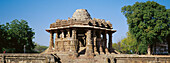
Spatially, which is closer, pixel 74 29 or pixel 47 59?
pixel 47 59

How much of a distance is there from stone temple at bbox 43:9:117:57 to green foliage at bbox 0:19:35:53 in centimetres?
1272

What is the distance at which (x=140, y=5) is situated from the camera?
84.4 ft

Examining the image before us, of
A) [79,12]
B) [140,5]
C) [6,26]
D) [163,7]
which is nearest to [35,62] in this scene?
[79,12]

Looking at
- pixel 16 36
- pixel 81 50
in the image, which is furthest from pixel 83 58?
pixel 16 36

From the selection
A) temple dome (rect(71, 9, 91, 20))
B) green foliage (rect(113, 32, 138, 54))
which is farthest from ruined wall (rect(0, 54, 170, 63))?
green foliage (rect(113, 32, 138, 54))

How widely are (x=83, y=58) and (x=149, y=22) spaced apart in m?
12.4

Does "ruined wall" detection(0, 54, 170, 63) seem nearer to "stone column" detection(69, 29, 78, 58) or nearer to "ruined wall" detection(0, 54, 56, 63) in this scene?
"ruined wall" detection(0, 54, 56, 63)

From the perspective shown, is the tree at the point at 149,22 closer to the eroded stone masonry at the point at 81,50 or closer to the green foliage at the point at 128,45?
the eroded stone masonry at the point at 81,50

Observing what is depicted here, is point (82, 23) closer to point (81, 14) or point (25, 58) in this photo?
point (81, 14)

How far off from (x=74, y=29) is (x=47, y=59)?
5.27 m

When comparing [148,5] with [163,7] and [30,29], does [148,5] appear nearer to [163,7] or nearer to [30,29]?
[163,7]

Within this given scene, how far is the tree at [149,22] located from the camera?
23.6 m

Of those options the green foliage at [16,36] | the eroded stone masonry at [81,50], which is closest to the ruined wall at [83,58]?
the eroded stone masonry at [81,50]

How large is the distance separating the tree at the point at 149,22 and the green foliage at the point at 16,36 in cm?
1831
